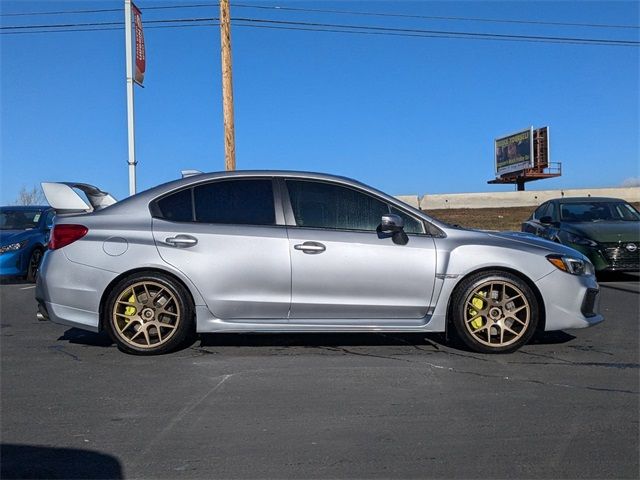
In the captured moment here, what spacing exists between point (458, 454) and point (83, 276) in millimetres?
3521

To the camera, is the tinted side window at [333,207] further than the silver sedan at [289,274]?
Yes

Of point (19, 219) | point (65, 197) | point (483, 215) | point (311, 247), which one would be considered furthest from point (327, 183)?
point (483, 215)

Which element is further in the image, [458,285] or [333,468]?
[458,285]

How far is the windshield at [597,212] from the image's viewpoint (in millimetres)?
11898

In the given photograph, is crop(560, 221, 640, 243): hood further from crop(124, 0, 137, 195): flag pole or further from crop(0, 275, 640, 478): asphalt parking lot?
crop(124, 0, 137, 195): flag pole

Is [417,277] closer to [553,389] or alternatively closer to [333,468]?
[553,389]

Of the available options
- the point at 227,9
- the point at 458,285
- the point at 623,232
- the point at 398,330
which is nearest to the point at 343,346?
the point at 398,330

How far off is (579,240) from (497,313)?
6.16 meters

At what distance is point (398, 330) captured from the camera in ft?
18.2

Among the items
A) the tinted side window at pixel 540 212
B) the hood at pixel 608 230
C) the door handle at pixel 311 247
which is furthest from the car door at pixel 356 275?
the tinted side window at pixel 540 212

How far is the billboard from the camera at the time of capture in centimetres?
6128

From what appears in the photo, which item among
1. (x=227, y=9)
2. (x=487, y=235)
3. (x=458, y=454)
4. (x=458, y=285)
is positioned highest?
→ (x=227, y=9)

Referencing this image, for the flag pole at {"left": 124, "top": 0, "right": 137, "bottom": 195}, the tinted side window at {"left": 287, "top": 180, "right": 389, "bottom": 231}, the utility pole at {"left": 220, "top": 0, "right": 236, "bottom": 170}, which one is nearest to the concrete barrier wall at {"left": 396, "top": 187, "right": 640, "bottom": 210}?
the utility pole at {"left": 220, "top": 0, "right": 236, "bottom": 170}

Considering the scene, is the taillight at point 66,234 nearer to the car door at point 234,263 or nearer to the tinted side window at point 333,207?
the car door at point 234,263
